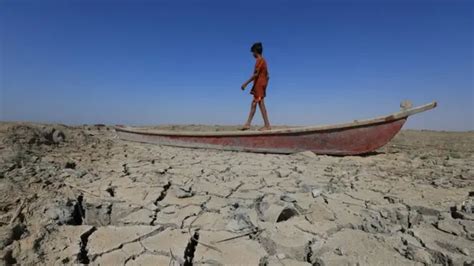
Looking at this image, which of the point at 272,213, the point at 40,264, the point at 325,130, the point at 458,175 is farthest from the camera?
the point at 325,130

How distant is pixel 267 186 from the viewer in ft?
8.31

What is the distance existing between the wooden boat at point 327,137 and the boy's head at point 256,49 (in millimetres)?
1449

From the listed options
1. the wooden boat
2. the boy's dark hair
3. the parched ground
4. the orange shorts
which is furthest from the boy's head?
the parched ground

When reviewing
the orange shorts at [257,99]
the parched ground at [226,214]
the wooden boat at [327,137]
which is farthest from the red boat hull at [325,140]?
the parched ground at [226,214]

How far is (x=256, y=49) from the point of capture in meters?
4.71

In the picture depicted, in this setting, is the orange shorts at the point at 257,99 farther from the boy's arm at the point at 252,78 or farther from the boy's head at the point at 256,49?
the boy's head at the point at 256,49

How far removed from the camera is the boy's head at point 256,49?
15.4 feet

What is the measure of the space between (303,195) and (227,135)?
236cm

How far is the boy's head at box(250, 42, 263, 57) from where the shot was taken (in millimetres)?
4691

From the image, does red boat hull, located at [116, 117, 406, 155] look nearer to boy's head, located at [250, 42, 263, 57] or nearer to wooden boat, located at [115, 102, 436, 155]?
wooden boat, located at [115, 102, 436, 155]

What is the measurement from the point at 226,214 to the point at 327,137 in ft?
8.48

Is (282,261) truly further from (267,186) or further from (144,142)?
(144,142)

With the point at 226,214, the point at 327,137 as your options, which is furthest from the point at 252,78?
the point at 226,214

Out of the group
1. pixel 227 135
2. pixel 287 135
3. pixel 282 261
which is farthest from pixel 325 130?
pixel 282 261
